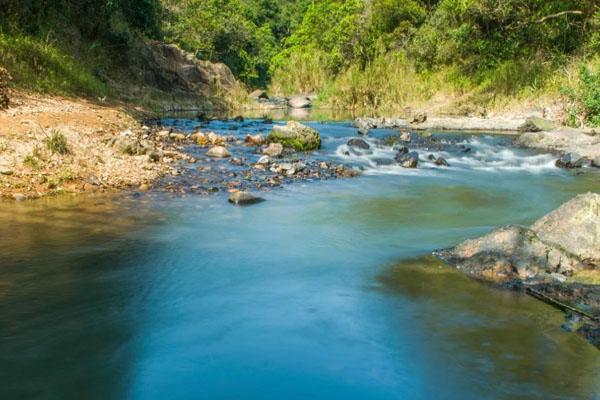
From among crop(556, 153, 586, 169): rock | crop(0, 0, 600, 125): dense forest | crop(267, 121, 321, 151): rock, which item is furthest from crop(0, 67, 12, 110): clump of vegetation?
crop(556, 153, 586, 169): rock

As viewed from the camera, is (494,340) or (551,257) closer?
(494,340)

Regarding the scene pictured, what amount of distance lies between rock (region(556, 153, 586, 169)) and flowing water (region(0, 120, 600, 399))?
5008 millimetres

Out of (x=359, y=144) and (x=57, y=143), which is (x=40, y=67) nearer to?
(x=57, y=143)

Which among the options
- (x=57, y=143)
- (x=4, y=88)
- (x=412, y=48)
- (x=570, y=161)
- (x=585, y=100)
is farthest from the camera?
(x=412, y=48)

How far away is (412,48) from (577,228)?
20716 mm

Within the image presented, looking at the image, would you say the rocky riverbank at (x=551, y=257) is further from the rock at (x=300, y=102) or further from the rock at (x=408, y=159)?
the rock at (x=300, y=102)

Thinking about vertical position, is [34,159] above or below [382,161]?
above

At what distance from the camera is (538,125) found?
16938mm

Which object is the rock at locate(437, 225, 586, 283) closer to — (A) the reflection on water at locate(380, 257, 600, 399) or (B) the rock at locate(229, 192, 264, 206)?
(A) the reflection on water at locate(380, 257, 600, 399)

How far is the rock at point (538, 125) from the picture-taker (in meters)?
16.7

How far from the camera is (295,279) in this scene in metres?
5.74

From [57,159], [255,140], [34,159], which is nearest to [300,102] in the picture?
[255,140]

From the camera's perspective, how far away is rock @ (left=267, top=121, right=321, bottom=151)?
13.8 m

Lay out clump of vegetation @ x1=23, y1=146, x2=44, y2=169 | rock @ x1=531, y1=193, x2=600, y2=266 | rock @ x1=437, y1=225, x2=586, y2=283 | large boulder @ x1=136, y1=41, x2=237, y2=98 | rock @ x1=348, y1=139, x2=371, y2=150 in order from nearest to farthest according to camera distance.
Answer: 1. rock @ x1=437, y1=225, x2=586, y2=283
2. rock @ x1=531, y1=193, x2=600, y2=266
3. clump of vegetation @ x1=23, y1=146, x2=44, y2=169
4. rock @ x1=348, y1=139, x2=371, y2=150
5. large boulder @ x1=136, y1=41, x2=237, y2=98
